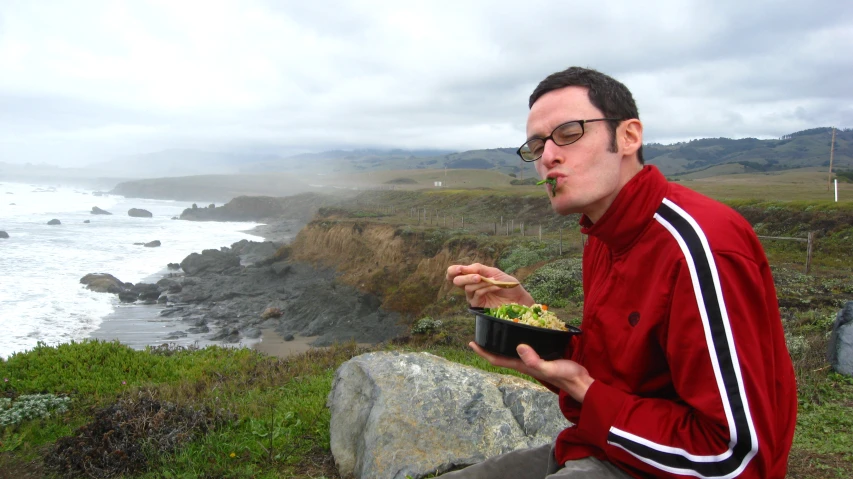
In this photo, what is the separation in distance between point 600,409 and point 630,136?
3.31 ft

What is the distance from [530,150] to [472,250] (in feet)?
73.4

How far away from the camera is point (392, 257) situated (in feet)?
93.0

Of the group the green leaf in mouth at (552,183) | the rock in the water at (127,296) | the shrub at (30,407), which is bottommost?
the rock in the water at (127,296)

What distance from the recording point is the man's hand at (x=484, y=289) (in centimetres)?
266

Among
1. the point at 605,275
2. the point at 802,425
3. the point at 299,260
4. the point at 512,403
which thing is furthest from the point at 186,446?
the point at 299,260

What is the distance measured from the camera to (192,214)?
71.4 metres

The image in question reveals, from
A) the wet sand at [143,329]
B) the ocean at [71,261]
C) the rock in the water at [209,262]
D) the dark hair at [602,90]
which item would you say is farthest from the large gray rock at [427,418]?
the rock in the water at [209,262]

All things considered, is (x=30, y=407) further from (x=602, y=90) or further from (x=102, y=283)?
→ (x=102, y=283)

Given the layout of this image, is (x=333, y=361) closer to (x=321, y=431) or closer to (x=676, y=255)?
(x=321, y=431)

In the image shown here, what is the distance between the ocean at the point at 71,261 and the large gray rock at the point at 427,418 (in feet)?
25.6

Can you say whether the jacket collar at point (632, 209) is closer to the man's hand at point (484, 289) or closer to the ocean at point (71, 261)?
the man's hand at point (484, 289)

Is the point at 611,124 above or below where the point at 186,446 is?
above

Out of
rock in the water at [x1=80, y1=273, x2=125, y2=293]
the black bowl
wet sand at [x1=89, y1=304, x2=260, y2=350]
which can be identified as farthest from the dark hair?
rock in the water at [x1=80, y1=273, x2=125, y2=293]

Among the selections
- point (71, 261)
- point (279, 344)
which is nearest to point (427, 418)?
point (279, 344)
